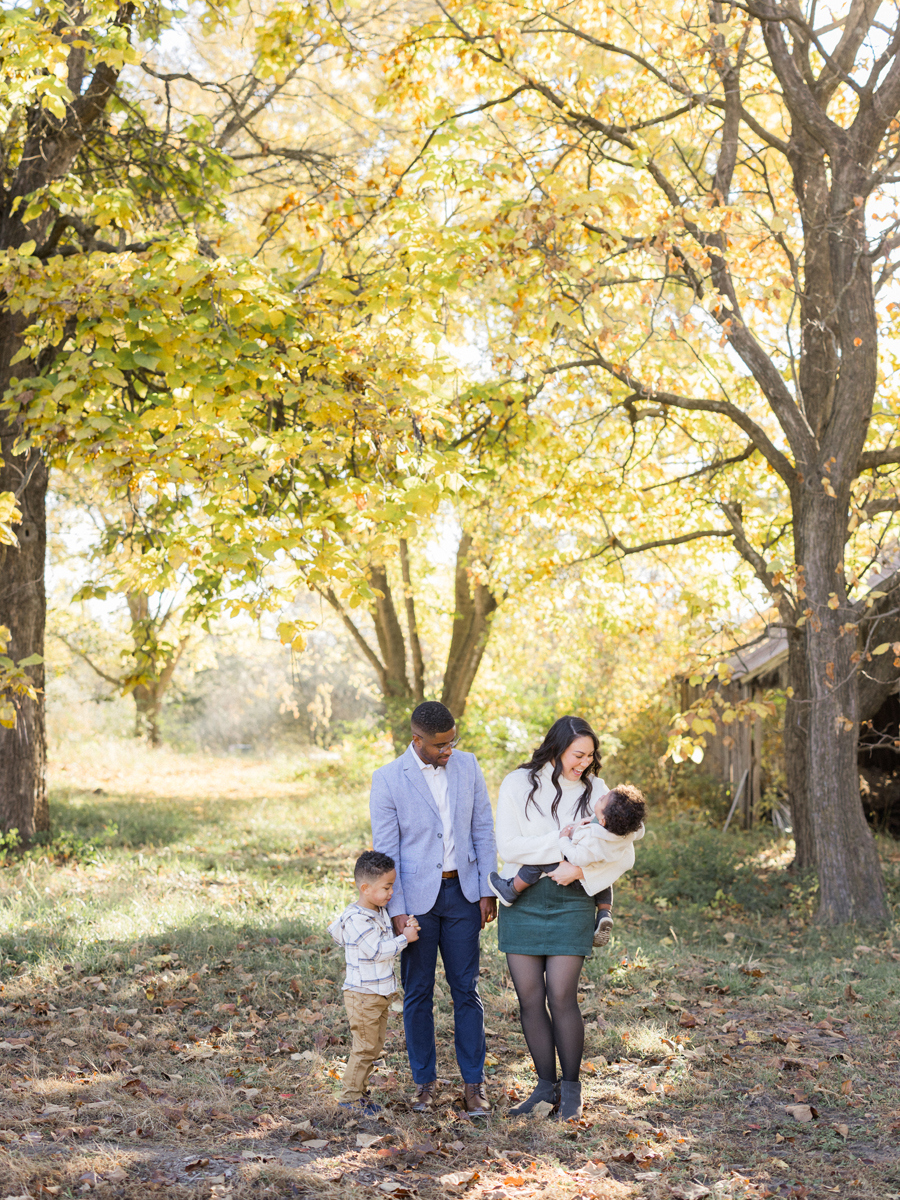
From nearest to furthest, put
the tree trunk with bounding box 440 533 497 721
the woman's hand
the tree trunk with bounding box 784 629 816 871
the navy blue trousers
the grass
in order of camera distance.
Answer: the grass → the woman's hand → the navy blue trousers → the tree trunk with bounding box 784 629 816 871 → the tree trunk with bounding box 440 533 497 721

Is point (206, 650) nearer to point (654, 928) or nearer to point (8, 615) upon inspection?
point (8, 615)

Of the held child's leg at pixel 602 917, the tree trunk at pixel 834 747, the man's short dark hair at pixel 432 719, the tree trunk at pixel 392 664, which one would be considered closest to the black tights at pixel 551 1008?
the held child's leg at pixel 602 917

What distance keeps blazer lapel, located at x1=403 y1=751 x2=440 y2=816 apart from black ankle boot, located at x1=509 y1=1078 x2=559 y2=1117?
1311 mm

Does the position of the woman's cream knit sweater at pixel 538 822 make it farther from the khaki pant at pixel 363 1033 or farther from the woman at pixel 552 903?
the khaki pant at pixel 363 1033

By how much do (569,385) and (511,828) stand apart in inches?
277

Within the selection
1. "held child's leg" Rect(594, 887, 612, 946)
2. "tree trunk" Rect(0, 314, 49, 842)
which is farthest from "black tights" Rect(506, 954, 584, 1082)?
"tree trunk" Rect(0, 314, 49, 842)

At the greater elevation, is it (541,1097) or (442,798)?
(442,798)

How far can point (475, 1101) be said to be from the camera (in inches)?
179

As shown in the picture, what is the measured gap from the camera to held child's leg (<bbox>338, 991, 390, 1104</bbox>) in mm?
4414

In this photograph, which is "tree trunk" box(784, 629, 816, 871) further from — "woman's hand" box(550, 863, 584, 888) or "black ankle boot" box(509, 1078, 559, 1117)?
"woman's hand" box(550, 863, 584, 888)

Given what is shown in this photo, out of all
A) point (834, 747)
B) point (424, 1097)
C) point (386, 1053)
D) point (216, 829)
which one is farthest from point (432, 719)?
point (216, 829)

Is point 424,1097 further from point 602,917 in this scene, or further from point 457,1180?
point 602,917

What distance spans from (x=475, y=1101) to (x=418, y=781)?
57.9 inches

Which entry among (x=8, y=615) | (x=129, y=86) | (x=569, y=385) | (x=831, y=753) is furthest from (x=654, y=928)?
(x=129, y=86)
